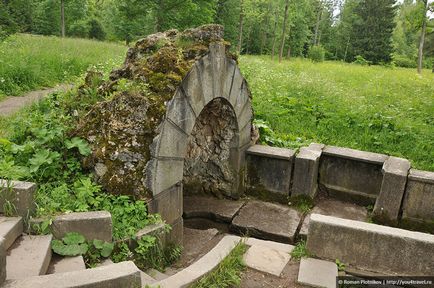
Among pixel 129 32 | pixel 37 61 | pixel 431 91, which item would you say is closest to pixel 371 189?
pixel 431 91

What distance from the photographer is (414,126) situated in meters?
8.12

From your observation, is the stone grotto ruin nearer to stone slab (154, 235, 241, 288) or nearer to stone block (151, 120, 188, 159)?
stone block (151, 120, 188, 159)

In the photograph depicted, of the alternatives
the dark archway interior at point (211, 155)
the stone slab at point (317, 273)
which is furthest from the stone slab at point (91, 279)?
the dark archway interior at point (211, 155)

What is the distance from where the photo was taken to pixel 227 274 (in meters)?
3.45

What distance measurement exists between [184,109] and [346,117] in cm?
536

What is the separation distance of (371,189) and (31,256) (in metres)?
5.21

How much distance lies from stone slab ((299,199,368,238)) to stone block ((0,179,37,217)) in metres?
3.87

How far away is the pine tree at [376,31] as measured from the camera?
135 feet

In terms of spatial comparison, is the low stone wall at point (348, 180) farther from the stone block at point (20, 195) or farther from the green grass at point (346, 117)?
the stone block at point (20, 195)

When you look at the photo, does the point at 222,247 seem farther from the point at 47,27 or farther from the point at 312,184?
the point at 47,27

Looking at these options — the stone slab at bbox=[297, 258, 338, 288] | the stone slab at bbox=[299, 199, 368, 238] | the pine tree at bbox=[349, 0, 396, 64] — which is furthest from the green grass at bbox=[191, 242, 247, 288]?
the pine tree at bbox=[349, 0, 396, 64]

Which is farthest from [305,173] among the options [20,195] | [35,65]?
[35,65]

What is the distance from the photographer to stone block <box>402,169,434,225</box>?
5.46 m

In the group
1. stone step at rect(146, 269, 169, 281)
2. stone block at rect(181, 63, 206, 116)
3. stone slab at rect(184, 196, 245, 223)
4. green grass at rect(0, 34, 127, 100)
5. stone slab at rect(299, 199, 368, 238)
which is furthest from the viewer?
green grass at rect(0, 34, 127, 100)
